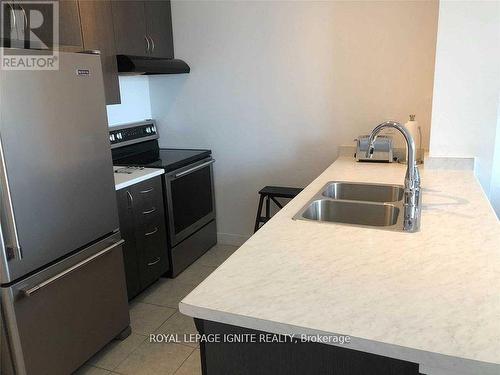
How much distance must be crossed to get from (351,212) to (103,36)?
188 cm

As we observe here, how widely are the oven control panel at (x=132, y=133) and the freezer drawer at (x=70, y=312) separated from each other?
3.67 ft

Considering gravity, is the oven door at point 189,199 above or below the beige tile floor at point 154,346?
above

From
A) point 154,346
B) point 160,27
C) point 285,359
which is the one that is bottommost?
point 154,346

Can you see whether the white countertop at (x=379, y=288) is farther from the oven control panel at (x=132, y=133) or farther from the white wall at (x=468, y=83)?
the oven control panel at (x=132, y=133)

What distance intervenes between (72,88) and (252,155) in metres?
1.71

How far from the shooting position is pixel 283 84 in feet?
10.2

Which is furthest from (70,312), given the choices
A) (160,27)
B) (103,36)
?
(160,27)

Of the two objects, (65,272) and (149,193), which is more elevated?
(149,193)

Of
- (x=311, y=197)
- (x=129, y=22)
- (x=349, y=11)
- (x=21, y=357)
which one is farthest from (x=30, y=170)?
(x=349, y=11)

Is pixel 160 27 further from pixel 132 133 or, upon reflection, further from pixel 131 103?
pixel 132 133

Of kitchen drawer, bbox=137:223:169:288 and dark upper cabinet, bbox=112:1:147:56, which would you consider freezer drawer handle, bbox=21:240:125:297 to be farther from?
dark upper cabinet, bbox=112:1:147:56

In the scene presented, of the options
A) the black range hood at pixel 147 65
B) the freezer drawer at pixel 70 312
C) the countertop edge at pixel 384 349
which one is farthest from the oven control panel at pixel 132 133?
the countertop edge at pixel 384 349

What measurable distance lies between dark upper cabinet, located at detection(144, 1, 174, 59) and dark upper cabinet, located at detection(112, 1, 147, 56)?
62 millimetres

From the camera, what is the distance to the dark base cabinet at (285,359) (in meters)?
0.94
